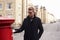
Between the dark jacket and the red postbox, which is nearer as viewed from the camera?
the red postbox

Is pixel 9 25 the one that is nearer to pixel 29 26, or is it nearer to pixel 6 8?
pixel 29 26

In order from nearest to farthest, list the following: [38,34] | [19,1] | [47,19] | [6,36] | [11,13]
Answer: [6,36] < [38,34] < [11,13] < [19,1] < [47,19]

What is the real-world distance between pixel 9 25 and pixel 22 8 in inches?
1901

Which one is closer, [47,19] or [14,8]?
[14,8]

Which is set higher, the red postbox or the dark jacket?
the red postbox

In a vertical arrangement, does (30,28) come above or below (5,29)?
below

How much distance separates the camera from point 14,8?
46.2 meters

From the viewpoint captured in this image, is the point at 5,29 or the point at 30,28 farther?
the point at 30,28

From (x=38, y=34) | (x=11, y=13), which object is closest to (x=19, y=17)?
(x=11, y=13)

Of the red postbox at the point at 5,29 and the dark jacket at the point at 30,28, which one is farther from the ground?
the red postbox at the point at 5,29

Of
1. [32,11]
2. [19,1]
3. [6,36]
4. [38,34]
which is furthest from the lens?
[19,1]

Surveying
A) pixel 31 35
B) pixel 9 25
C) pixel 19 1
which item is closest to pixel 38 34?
pixel 31 35

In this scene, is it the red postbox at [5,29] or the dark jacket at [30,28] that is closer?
the red postbox at [5,29]

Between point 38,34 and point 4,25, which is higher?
point 4,25
